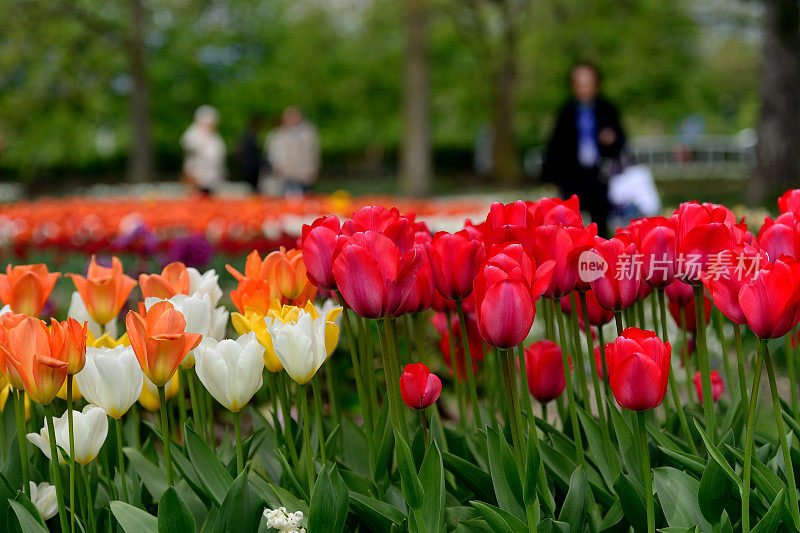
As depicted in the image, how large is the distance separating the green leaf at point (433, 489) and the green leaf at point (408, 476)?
6 cm

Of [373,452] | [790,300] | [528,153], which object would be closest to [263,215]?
[373,452]

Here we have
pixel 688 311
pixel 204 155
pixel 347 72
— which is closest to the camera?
pixel 688 311

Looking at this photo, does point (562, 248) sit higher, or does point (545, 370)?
point (562, 248)

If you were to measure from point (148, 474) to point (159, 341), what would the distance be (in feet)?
1.58

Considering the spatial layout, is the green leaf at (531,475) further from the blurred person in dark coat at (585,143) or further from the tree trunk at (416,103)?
the tree trunk at (416,103)

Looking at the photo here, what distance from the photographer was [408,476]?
1371 millimetres

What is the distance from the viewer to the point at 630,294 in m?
1.53

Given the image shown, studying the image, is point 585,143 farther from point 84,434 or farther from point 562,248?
point 84,434

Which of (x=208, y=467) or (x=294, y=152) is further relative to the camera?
(x=294, y=152)

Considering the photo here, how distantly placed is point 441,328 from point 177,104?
3079 centimetres

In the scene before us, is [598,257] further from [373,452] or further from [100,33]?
[100,33]

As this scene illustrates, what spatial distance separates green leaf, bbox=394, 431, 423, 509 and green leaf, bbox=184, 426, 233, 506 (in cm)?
36

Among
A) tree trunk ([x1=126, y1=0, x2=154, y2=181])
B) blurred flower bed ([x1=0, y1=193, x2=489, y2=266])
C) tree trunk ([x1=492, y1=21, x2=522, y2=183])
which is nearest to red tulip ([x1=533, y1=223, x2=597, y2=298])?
blurred flower bed ([x1=0, y1=193, x2=489, y2=266])

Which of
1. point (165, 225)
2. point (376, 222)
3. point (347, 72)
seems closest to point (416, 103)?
point (165, 225)
